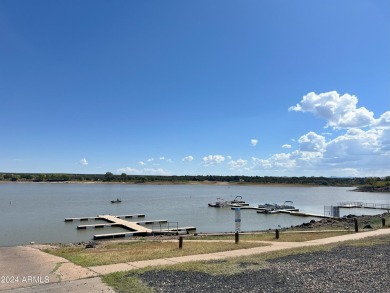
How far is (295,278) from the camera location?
938 cm

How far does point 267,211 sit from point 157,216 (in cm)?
1936

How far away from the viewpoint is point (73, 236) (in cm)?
3328

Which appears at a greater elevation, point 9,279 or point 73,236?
point 9,279

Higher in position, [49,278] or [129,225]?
[49,278]

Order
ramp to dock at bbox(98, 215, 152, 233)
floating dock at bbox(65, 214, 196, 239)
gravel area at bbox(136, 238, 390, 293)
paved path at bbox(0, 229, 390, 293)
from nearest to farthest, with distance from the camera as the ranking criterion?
gravel area at bbox(136, 238, 390, 293) → paved path at bbox(0, 229, 390, 293) → floating dock at bbox(65, 214, 196, 239) → ramp to dock at bbox(98, 215, 152, 233)

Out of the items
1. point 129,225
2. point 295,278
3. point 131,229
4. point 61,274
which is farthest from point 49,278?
point 129,225

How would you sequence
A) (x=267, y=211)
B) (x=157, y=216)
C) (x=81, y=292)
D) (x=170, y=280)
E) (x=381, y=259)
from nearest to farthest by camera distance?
(x=81, y=292)
(x=170, y=280)
(x=381, y=259)
(x=157, y=216)
(x=267, y=211)

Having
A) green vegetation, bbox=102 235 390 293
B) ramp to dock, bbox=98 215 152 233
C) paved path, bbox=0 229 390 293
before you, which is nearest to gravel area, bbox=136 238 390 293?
green vegetation, bbox=102 235 390 293

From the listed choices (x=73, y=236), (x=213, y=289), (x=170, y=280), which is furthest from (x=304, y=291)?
(x=73, y=236)

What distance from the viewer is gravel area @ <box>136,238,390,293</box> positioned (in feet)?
27.8

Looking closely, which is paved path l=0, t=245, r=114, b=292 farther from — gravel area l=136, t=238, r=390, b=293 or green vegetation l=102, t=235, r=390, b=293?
gravel area l=136, t=238, r=390, b=293

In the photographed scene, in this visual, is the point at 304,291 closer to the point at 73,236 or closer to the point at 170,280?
the point at 170,280

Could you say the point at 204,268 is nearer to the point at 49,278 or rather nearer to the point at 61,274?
the point at 61,274

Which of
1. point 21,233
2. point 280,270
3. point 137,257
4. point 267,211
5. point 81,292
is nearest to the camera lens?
point 81,292
